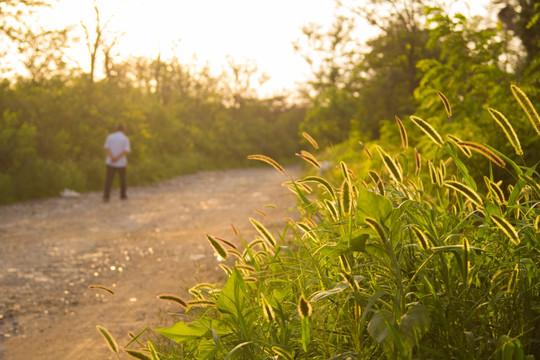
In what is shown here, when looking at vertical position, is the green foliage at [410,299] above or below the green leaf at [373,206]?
below

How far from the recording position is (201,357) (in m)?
2.45

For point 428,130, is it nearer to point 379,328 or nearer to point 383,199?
point 383,199

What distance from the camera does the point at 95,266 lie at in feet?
20.5

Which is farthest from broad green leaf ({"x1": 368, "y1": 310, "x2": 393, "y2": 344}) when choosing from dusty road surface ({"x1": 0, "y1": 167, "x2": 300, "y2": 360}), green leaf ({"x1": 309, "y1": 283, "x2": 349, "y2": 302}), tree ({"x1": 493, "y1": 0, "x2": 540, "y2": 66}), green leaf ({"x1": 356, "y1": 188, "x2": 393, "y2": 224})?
tree ({"x1": 493, "y1": 0, "x2": 540, "y2": 66})

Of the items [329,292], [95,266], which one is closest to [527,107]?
[329,292]

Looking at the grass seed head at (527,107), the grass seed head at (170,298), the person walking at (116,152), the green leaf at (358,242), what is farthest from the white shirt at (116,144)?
the grass seed head at (527,107)

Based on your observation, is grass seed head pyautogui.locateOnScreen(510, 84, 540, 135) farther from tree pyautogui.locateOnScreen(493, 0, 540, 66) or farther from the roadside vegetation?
tree pyautogui.locateOnScreen(493, 0, 540, 66)

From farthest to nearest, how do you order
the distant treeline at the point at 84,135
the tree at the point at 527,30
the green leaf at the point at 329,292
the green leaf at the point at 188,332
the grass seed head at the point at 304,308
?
the distant treeline at the point at 84,135 < the tree at the point at 527,30 < the green leaf at the point at 188,332 < the green leaf at the point at 329,292 < the grass seed head at the point at 304,308

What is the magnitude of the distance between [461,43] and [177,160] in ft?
63.8

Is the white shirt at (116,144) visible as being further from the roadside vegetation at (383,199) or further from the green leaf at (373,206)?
the green leaf at (373,206)

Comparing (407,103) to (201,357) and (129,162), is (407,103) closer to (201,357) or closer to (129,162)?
(129,162)

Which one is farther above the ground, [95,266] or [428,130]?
[428,130]

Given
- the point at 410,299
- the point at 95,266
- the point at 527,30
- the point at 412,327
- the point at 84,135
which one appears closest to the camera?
the point at 412,327

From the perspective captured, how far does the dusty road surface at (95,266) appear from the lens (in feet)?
13.3
